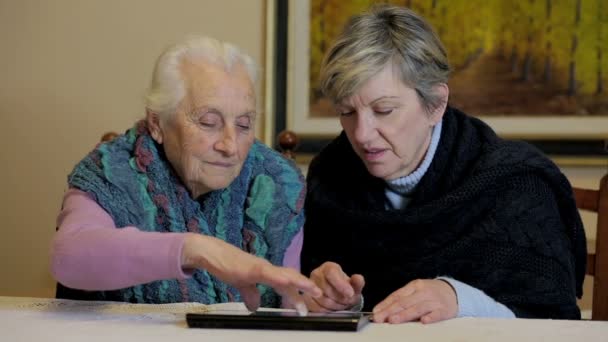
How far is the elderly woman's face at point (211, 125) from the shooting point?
1634 mm

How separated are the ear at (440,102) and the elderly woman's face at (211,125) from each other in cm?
38

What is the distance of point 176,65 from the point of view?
1.67m

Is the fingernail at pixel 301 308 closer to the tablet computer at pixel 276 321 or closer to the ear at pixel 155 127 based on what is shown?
the tablet computer at pixel 276 321

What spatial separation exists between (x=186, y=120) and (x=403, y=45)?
0.45 meters

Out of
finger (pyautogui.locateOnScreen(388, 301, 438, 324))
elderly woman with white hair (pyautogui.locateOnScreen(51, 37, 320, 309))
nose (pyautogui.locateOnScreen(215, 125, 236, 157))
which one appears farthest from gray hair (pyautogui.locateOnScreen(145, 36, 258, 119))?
finger (pyautogui.locateOnScreen(388, 301, 438, 324))

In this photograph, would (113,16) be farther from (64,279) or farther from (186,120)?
(64,279)

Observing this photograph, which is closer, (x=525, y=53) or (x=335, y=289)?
(x=335, y=289)

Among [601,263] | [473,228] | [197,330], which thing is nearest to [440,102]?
[473,228]

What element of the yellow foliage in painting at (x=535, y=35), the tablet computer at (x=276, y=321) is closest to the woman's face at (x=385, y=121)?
the tablet computer at (x=276, y=321)

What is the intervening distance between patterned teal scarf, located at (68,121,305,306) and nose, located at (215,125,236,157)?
131mm

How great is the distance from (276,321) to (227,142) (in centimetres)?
50

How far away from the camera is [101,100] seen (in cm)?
313

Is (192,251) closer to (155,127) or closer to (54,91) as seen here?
(155,127)

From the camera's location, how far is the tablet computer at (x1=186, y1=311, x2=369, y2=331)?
1.21m
